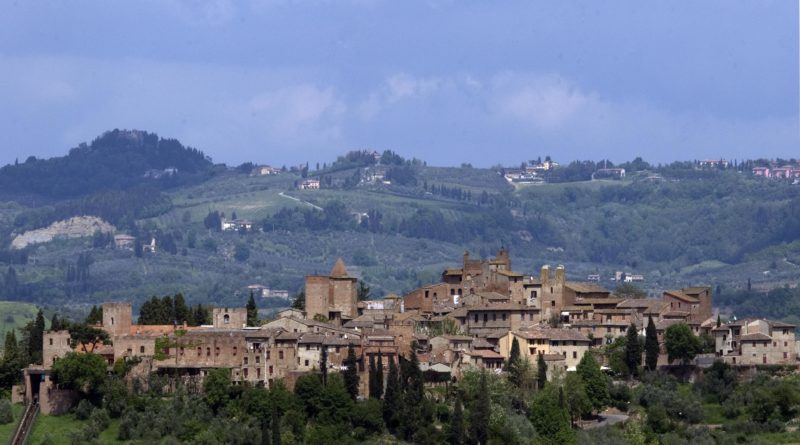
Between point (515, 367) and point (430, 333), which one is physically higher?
point (430, 333)

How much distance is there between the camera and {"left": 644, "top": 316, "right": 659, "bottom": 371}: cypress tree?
324 feet

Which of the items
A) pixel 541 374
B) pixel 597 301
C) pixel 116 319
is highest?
pixel 597 301

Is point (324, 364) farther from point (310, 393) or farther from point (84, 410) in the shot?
point (84, 410)

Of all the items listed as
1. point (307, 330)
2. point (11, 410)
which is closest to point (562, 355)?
point (307, 330)

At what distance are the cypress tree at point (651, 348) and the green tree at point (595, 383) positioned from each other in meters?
3.67

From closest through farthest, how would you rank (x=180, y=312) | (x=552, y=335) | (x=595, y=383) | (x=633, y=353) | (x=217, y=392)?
1. (x=217, y=392)
2. (x=595, y=383)
3. (x=633, y=353)
4. (x=552, y=335)
5. (x=180, y=312)

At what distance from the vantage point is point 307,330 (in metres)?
98.8

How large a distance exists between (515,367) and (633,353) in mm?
6113

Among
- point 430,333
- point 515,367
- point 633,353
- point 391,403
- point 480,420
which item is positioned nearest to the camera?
point 480,420

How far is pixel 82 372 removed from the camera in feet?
300

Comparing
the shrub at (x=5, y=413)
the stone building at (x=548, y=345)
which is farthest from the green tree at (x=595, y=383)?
the shrub at (x=5, y=413)

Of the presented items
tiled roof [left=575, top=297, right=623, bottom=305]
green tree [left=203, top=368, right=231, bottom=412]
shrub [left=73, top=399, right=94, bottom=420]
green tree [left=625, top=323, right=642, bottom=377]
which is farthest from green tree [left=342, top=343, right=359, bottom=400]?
tiled roof [left=575, top=297, right=623, bottom=305]

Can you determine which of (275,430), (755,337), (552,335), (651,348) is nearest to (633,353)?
(651,348)

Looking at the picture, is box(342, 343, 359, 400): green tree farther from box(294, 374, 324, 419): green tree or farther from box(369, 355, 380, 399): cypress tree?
box(294, 374, 324, 419): green tree
